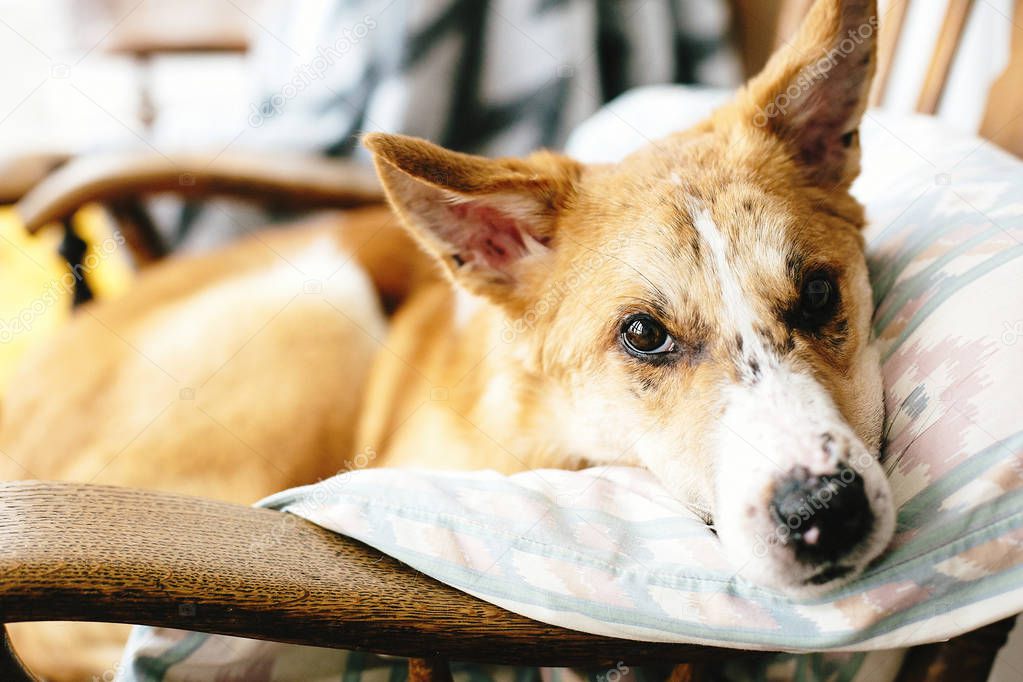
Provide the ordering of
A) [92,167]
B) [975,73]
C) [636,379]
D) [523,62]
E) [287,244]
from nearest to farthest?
[636,379] → [975,73] → [92,167] → [287,244] → [523,62]

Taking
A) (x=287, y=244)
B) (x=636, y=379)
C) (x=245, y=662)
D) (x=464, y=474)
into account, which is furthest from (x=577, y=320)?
(x=287, y=244)

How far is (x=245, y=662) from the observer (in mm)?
1009

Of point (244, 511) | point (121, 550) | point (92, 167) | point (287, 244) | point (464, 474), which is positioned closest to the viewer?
point (121, 550)

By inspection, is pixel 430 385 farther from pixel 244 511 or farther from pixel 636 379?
pixel 244 511

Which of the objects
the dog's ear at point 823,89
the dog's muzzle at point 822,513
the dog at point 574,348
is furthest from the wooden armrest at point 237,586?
the dog's ear at point 823,89

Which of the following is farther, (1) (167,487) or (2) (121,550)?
(1) (167,487)

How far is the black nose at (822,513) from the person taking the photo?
0.85 metres

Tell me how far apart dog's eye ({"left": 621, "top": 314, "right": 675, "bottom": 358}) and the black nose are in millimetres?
346

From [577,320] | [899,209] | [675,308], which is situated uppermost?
[899,209]

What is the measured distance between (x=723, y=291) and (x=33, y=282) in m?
3.72

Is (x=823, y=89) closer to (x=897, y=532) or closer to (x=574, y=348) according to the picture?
(x=574, y=348)

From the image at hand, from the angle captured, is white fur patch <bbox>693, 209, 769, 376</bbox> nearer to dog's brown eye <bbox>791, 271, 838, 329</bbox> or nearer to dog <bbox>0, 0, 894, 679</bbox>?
dog <bbox>0, 0, 894, 679</bbox>

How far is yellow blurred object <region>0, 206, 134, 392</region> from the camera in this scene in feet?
10.0

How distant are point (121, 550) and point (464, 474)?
0.46 meters
